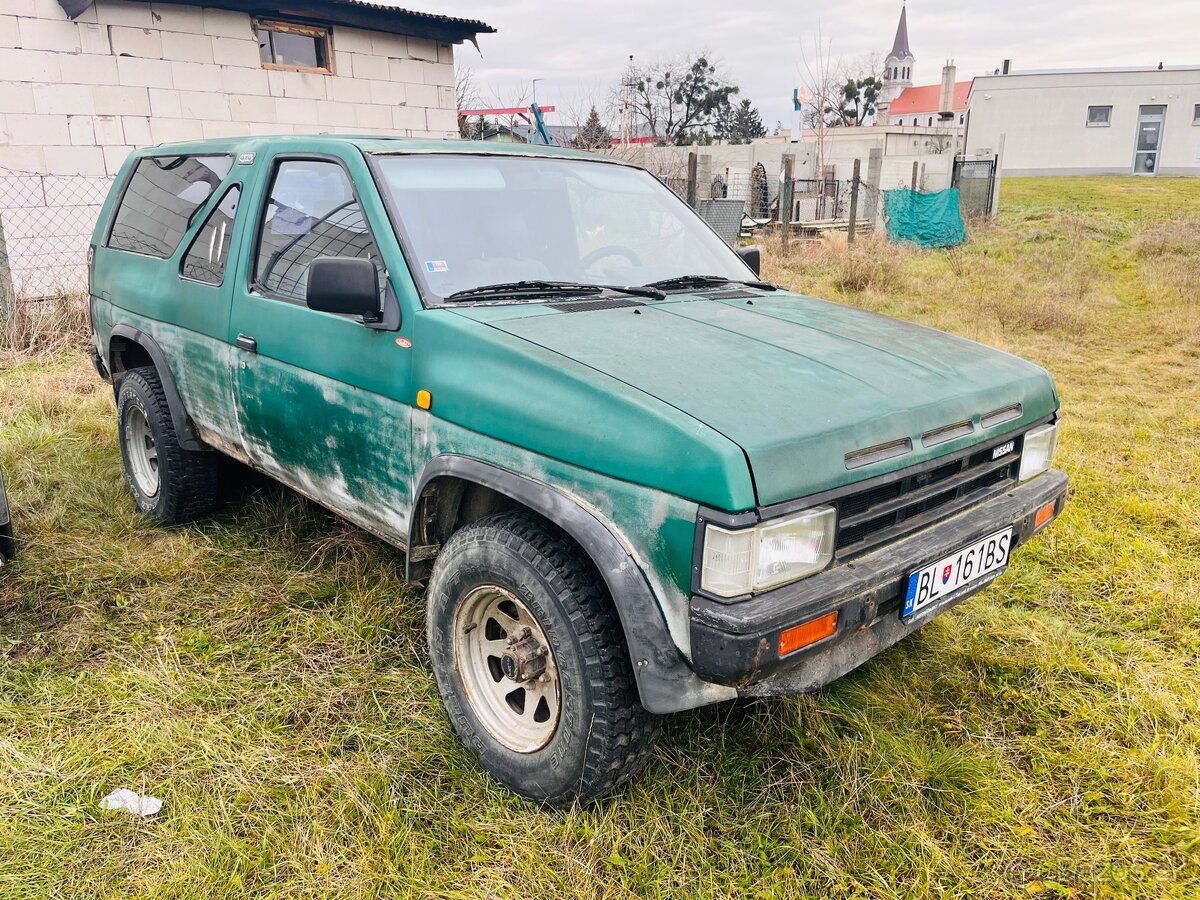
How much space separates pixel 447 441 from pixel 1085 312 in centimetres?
980

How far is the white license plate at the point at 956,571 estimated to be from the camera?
85.0 inches

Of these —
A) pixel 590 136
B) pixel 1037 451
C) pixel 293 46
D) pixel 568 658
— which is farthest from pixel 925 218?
pixel 568 658

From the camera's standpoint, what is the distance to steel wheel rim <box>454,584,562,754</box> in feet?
7.58

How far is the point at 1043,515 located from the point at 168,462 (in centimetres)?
367

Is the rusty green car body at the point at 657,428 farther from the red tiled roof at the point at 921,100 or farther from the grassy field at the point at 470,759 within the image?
the red tiled roof at the point at 921,100

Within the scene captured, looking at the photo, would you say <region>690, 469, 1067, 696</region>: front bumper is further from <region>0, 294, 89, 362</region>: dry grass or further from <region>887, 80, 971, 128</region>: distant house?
<region>887, 80, 971, 128</region>: distant house

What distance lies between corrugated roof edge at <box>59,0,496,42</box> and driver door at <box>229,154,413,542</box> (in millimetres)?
7670

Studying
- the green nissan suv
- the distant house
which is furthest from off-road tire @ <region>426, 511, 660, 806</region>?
the distant house

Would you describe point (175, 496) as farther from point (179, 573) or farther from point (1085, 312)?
point (1085, 312)

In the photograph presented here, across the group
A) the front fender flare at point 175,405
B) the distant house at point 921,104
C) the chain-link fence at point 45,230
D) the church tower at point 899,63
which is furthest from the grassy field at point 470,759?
the church tower at point 899,63

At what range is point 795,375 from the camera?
7.36ft

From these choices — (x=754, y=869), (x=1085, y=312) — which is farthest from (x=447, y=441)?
(x=1085, y=312)

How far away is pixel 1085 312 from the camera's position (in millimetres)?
9805

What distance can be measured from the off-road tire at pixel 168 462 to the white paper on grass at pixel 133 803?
1869 mm
